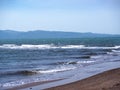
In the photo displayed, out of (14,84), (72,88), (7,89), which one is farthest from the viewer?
(14,84)

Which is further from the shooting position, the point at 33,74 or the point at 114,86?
the point at 33,74

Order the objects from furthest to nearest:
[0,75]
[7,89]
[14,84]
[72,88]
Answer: [0,75], [14,84], [7,89], [72,88]

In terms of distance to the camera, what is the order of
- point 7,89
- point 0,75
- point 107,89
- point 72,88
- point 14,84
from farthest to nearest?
point 0,75, point 14,84, point 7,89, point 72,88, point 107,89

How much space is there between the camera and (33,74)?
23953 mm

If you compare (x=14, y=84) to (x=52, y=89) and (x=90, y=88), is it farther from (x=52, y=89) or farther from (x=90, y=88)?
(x=90, y=88)

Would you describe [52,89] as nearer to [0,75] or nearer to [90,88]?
[90,88]

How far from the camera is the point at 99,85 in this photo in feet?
50.4

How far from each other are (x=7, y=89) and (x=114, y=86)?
A: 5.55 metres

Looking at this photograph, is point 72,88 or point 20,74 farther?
point 20,74

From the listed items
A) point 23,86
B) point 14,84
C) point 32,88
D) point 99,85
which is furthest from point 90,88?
point 14,84

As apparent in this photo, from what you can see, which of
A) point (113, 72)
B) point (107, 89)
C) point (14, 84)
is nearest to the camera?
point (107, 89)

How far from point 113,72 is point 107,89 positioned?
22.2 feet

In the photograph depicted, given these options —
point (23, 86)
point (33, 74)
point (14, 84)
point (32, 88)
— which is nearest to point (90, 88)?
point (32, 88)

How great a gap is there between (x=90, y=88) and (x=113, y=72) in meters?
6.14
